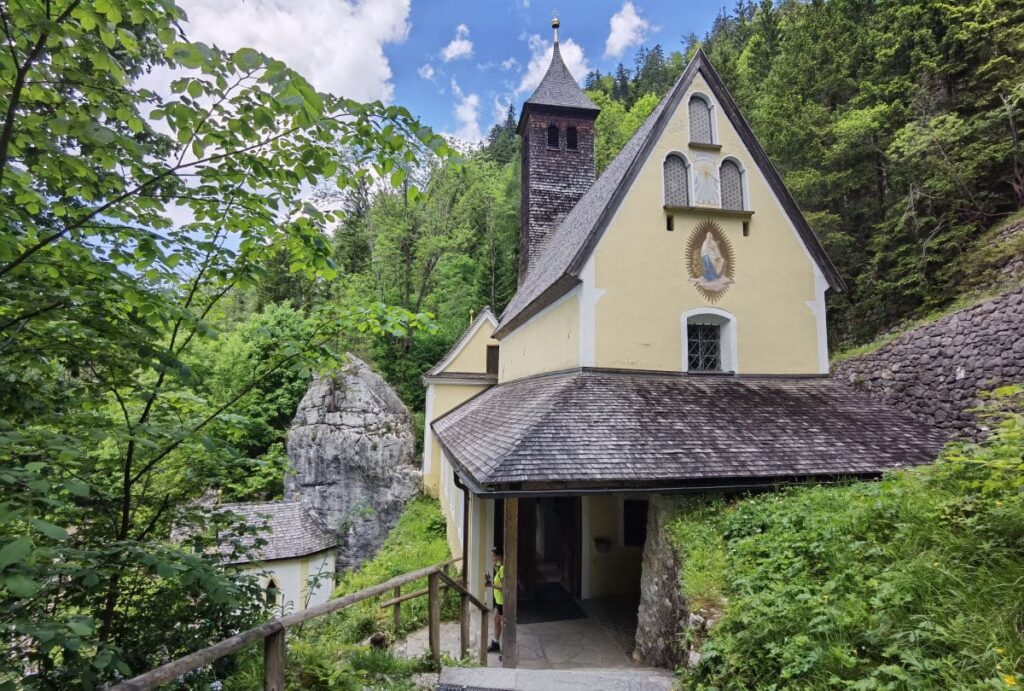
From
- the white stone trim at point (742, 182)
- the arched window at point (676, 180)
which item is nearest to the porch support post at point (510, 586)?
the arched window at point (676, 180)

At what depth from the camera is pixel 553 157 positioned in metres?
16.9

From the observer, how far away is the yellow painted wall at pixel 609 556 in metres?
8.83

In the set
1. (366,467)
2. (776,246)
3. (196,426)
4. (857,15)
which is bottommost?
(366,467)

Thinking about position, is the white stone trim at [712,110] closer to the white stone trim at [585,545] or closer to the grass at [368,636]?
the white stone trim at [585,545]

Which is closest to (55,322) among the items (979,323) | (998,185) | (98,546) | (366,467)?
(98,546)

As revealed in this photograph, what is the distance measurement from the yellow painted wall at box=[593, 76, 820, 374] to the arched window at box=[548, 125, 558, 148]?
859cm

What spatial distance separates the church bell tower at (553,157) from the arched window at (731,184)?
774 centimetres

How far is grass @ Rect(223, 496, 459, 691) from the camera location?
3225 millimetres

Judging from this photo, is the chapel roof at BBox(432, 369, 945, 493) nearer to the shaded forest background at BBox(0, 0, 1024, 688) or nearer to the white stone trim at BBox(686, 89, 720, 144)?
the shaded forest background at BBox(0, 0, 1024, 688)

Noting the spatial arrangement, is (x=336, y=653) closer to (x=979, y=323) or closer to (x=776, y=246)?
(x=776, y=246)

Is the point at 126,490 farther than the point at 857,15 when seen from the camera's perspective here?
No

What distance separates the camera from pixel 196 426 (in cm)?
317

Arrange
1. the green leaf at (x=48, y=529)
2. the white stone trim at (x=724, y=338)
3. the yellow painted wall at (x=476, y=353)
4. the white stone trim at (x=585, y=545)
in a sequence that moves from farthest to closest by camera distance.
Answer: the yellow painted wall at (x=476, y=353) < the white stone trim at (x=585, y=545) < the white stone trim at (x=724, y=338) < the green leaf at (x=48, y=529)

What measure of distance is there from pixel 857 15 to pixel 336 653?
27461 millimetres
